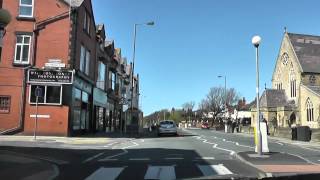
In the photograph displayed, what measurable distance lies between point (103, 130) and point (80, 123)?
1064 centimetres

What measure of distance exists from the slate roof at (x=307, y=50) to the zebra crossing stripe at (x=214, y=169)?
6256 centimetres

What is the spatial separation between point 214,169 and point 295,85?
214 ft

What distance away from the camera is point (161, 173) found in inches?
559

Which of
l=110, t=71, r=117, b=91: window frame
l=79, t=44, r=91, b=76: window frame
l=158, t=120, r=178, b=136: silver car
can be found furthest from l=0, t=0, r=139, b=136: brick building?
l=110, t=71, r=117, b=91: window frame

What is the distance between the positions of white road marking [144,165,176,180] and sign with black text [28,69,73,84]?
19786 millimetres

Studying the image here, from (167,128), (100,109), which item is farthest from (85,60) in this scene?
(167,128)

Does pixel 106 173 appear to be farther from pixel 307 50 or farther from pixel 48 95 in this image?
pixel 307 50

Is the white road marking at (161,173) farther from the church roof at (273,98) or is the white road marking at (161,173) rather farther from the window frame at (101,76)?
the church roof at (273,98)

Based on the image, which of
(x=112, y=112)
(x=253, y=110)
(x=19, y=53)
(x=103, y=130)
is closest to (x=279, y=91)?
(x=253, y=110)

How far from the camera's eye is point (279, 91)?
273 ft

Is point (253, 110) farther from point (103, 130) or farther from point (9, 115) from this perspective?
point (9, 115)

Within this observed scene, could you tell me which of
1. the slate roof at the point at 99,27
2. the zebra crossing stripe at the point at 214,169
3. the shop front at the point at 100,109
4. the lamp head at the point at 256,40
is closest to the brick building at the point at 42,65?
the shop front at the point at 100,109

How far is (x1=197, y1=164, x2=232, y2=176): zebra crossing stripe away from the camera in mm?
14141

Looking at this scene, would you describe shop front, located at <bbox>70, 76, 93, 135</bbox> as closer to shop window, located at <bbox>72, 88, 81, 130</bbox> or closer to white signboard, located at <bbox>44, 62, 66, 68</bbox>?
shop window, located at <bbox>72, 88, 81, 130</bbox>
